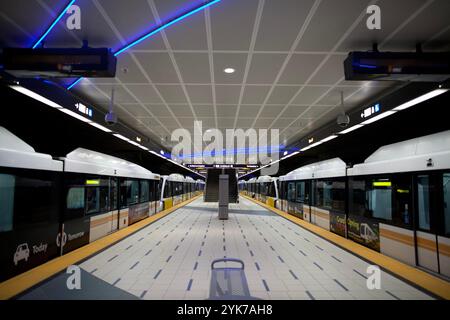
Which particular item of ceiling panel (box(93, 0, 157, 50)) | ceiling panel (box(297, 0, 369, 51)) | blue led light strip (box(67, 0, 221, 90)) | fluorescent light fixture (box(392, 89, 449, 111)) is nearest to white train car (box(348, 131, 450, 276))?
fluorescent light fixture (box(392, 89, 449, 111))

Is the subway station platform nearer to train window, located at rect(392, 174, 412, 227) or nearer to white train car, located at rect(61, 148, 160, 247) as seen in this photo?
white train car, located at rect(61, 148, 160, 247)

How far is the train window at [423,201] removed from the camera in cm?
529

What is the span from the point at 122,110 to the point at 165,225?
Result: 5.45 m

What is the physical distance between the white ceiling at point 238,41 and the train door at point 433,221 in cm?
220

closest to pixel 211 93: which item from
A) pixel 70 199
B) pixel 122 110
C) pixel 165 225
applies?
pixel 122 110

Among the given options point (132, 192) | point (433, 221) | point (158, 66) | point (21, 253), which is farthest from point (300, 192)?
point (21, 253)

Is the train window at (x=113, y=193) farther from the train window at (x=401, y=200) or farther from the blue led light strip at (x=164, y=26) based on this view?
the train window at (x=401, y=200)

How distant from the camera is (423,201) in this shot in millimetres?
5445

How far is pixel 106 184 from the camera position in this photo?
9.04 metres

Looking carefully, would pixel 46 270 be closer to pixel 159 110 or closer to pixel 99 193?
pixel 99 193

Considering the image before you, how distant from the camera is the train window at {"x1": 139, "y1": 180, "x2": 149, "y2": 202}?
1337 cm

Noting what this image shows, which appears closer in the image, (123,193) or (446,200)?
(446,200)

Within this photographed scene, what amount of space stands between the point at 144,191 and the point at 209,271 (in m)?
8.98

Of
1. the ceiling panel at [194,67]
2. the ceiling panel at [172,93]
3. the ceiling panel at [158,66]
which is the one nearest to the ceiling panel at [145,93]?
the ceiling panel at [172,93]
